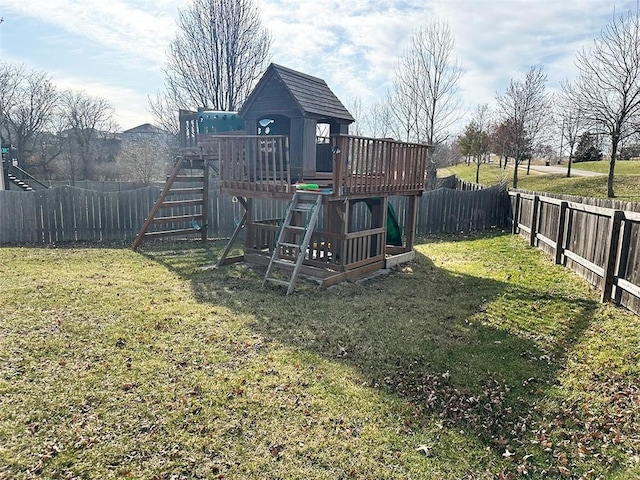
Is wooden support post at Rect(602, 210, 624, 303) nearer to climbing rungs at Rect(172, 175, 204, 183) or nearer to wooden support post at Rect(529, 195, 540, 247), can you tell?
wooden support post at Rect(529, 195, 540, 247)

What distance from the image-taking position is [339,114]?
375 inches

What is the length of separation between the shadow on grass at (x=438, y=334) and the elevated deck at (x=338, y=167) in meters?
1.66

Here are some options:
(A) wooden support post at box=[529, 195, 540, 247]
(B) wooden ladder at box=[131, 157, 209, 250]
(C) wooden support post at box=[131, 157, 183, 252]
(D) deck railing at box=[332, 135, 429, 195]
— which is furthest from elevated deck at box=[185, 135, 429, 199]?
(A) wooden support post at box=[529, 195, 540, 247]

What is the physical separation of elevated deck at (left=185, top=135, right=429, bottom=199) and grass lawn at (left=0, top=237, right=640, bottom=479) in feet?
6.35

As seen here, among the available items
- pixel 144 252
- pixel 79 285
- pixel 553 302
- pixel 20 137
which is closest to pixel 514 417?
pixel 553 302

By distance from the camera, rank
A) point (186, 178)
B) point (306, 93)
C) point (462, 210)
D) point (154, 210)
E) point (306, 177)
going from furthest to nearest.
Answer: point (462, 210)
point (186, 178)
point (154, 210)
point (306, 177)
point (306, 93)

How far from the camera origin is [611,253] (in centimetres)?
592

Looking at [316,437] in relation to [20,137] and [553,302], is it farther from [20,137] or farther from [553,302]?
[20,137]

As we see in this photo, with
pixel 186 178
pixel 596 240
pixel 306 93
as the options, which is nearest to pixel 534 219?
pixel 596 240

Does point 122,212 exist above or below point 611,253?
below

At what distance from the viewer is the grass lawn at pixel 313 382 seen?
288 centimetres

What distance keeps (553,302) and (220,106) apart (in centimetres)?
1723

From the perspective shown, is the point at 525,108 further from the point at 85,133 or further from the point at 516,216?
the point at 85,133

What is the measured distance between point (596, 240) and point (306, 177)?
5.58m
